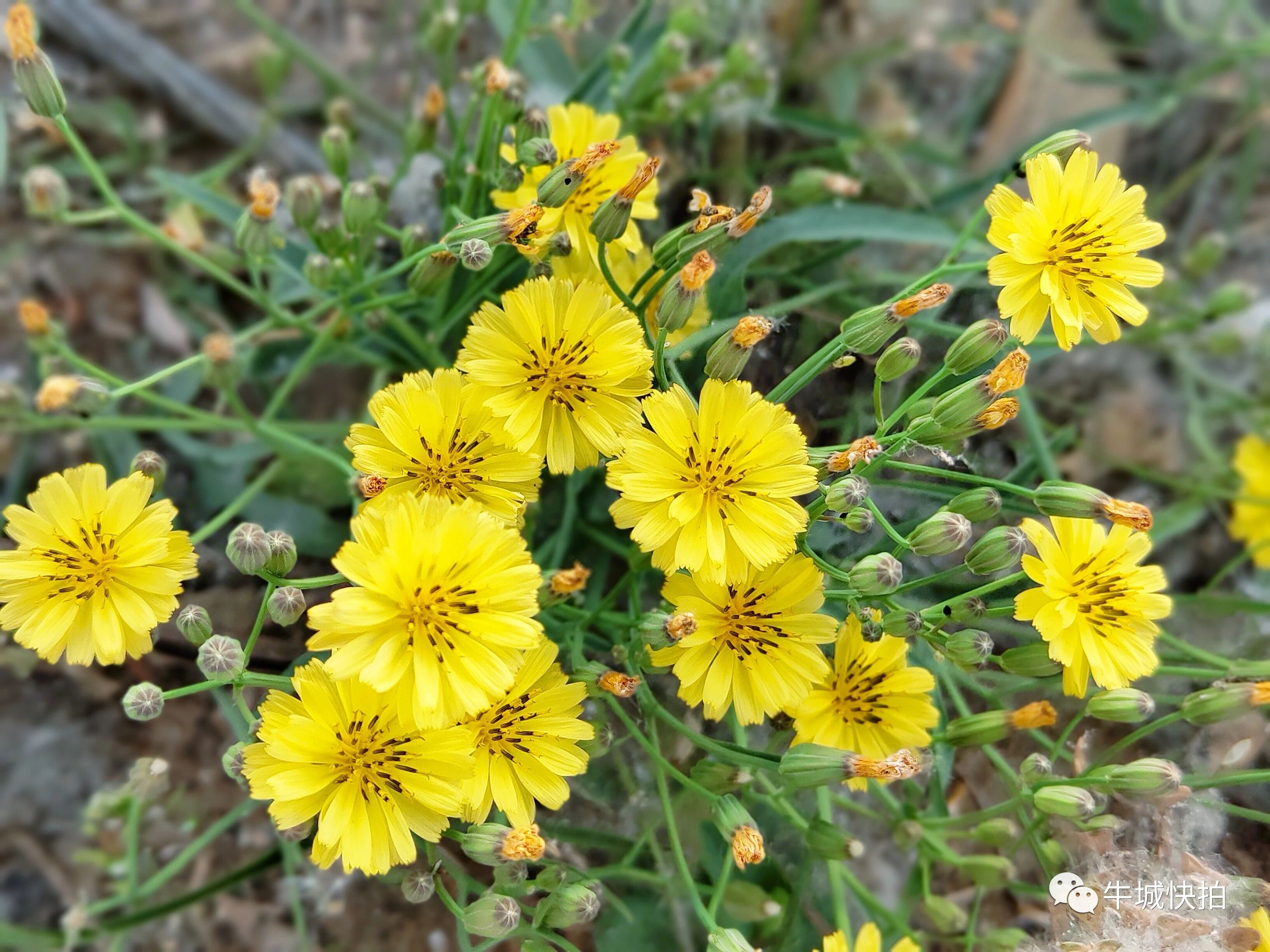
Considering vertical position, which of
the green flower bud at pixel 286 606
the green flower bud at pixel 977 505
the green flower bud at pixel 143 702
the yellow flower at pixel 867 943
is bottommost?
the yellow flower at pixel 867 943

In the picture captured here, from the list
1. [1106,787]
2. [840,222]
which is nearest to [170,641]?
[840,222]

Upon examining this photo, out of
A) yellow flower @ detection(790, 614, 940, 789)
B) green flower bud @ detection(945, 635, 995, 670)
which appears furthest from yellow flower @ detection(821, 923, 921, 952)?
green flower bud @ detection(945, 635, 995, 670)

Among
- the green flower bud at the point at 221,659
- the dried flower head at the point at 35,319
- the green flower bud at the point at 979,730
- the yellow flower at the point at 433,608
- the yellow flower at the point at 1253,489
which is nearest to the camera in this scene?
the yellow flower at the point at 433,608

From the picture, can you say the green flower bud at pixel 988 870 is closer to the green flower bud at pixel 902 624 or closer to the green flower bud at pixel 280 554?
the green flower bud at pixel 902 624

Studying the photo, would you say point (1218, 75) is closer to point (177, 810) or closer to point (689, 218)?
point (689, 218)

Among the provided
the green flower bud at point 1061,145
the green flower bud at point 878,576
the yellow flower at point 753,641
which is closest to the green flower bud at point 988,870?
the yellow flower at point 753,641

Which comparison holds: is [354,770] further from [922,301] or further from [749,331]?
[922,301]

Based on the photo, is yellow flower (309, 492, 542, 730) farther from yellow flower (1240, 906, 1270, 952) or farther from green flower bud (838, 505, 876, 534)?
yellow flower (1240, 906, 1270, 952)
